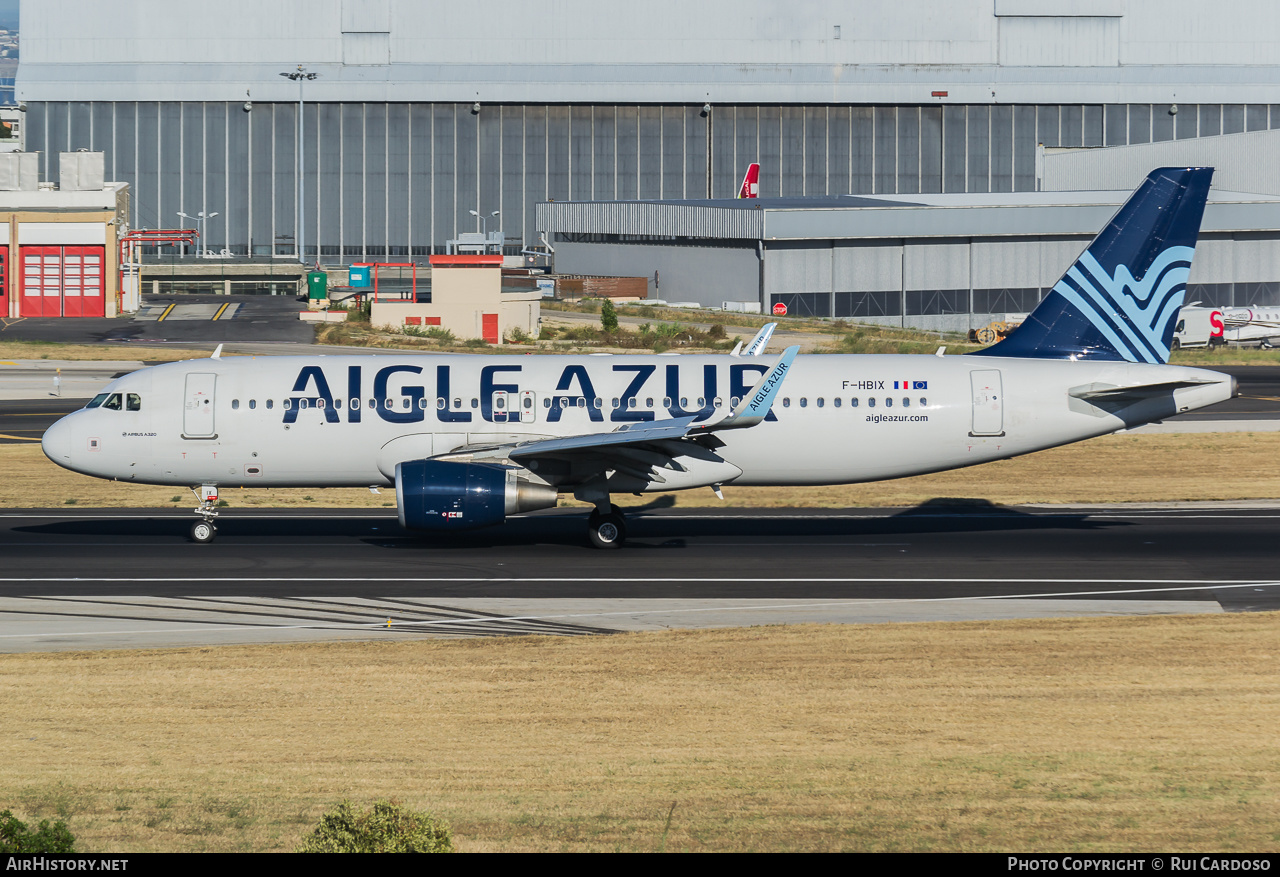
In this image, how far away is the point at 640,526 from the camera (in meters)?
37.8

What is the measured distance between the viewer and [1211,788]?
56.6 feet

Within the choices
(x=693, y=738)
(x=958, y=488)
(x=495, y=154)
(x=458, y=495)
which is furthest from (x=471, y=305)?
(x=693, y=738)

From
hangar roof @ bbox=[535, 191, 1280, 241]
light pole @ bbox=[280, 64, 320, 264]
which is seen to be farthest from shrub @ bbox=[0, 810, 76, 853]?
light pole @ bbox=[280, 64, 320, 264]

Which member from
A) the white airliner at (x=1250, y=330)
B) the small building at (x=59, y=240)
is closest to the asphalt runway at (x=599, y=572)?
the white airliner at (x=1250, y=330)

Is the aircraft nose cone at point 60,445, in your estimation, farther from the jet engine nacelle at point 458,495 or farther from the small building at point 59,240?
the small building at point 59,240

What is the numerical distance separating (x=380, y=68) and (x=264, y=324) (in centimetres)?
4726

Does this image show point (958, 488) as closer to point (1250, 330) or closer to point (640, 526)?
point (640, 526)

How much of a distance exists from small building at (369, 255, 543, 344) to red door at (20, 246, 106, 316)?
27453mm

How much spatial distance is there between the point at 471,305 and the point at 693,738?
67.2 meters

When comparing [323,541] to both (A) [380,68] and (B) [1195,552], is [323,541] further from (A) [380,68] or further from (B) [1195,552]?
(A) [380,68]

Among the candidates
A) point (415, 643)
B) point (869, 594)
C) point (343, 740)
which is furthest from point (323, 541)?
point (343, 740)

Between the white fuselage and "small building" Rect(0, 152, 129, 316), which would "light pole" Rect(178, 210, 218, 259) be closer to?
"small building" Rect(0, 152, 129, 316)

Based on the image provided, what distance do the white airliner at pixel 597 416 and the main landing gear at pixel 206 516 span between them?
0.27 m

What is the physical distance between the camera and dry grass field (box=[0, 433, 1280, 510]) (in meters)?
42.2
